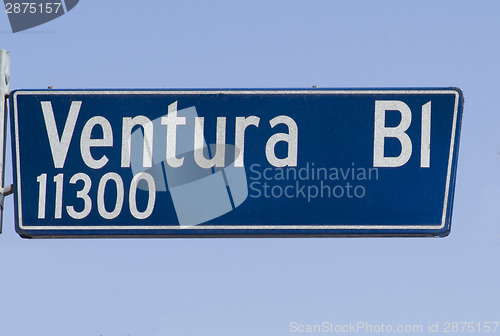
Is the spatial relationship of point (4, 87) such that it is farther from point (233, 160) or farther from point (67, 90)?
point (233, 160)

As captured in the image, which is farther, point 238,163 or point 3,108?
point 3,108

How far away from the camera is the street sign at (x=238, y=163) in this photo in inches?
454

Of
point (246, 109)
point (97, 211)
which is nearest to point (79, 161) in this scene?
point (97, 211)

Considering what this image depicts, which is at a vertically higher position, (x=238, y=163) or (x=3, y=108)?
(x=3, y=108)

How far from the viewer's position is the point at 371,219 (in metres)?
11.5

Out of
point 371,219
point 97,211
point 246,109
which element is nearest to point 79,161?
point 97,211

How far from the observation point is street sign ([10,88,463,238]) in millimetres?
11523

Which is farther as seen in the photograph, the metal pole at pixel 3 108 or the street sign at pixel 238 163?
the metal pole at pixel 3 108

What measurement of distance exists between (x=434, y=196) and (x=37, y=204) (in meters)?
2.74

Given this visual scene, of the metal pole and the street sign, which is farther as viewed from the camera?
the metal pole

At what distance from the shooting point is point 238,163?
38.2ft

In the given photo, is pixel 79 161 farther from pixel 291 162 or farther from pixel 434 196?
pixel 434 196

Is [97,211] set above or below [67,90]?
below

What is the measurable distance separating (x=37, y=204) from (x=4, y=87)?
867 millimetres
